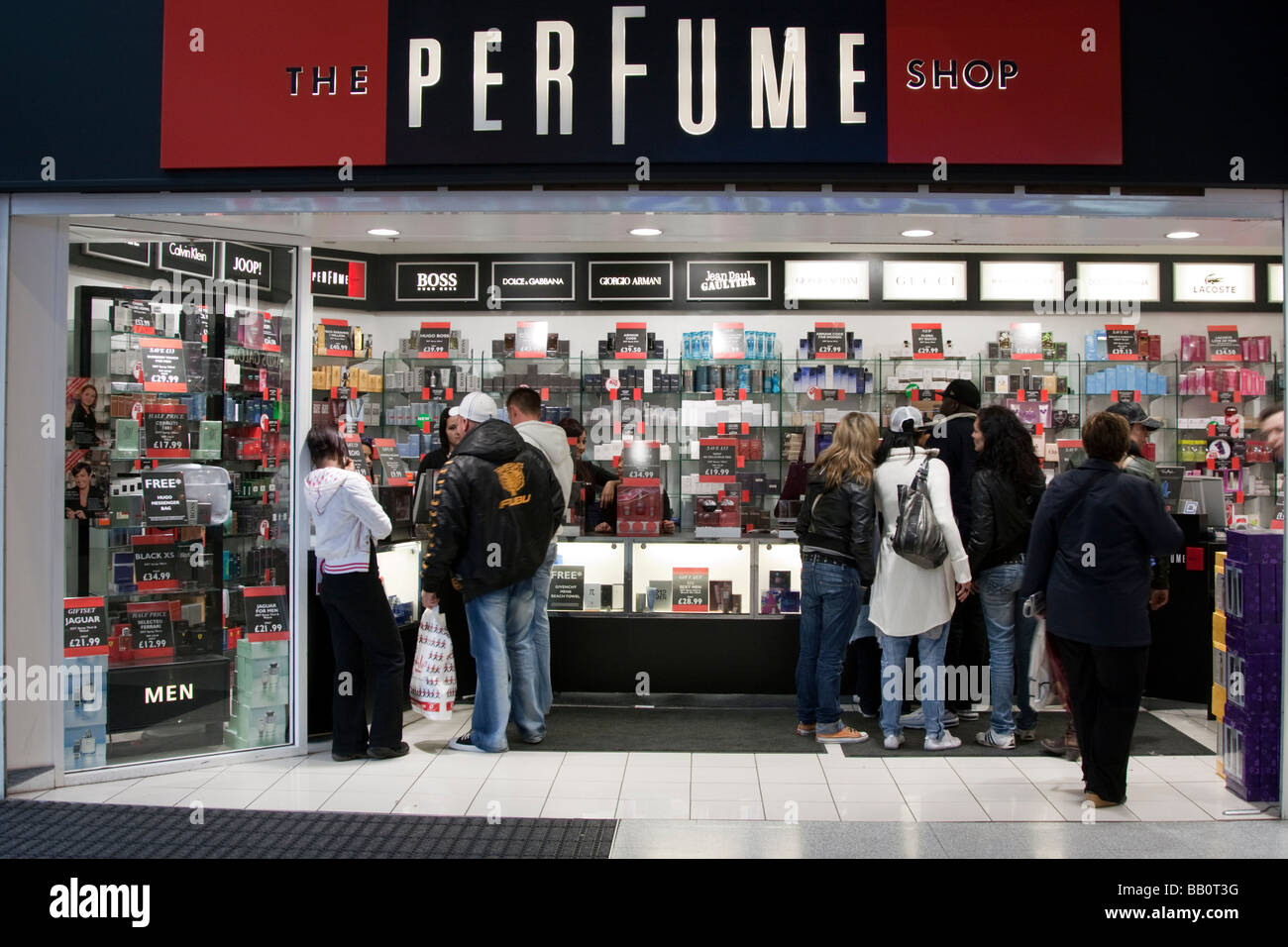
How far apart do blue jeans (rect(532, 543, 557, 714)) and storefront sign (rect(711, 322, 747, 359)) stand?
8.30ft

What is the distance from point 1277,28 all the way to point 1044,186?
113cm

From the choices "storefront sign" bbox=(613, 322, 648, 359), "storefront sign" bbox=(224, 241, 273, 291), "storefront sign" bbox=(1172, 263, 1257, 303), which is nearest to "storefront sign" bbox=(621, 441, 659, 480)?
"storefront sign" bbox=(613, 322, 648, 359)

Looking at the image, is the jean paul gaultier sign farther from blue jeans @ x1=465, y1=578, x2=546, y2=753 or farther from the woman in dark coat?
blue jeans @ x1=465, y1=578, x2=546, y2=753

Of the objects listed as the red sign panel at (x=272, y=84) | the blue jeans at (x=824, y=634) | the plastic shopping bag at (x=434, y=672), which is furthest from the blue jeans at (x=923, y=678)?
the red sign panel at (x=272, y=84)

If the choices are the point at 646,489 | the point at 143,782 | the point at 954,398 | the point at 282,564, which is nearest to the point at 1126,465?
the point at 954,398

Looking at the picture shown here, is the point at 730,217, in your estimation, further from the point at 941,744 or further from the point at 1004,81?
the point at 941,744

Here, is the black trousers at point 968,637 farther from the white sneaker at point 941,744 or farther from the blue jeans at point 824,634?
the blue jeans at point 824,634

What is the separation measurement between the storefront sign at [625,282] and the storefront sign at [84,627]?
4.59 m

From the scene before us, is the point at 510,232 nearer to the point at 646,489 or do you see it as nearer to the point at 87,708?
the point at 646,489

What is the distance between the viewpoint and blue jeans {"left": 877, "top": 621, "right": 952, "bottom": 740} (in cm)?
512

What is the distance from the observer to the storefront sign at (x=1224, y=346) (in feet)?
26.4

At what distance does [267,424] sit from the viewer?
Result: 5.11 m

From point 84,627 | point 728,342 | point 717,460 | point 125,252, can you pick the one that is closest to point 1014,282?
point 728,342

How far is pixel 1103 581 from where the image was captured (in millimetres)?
4020
